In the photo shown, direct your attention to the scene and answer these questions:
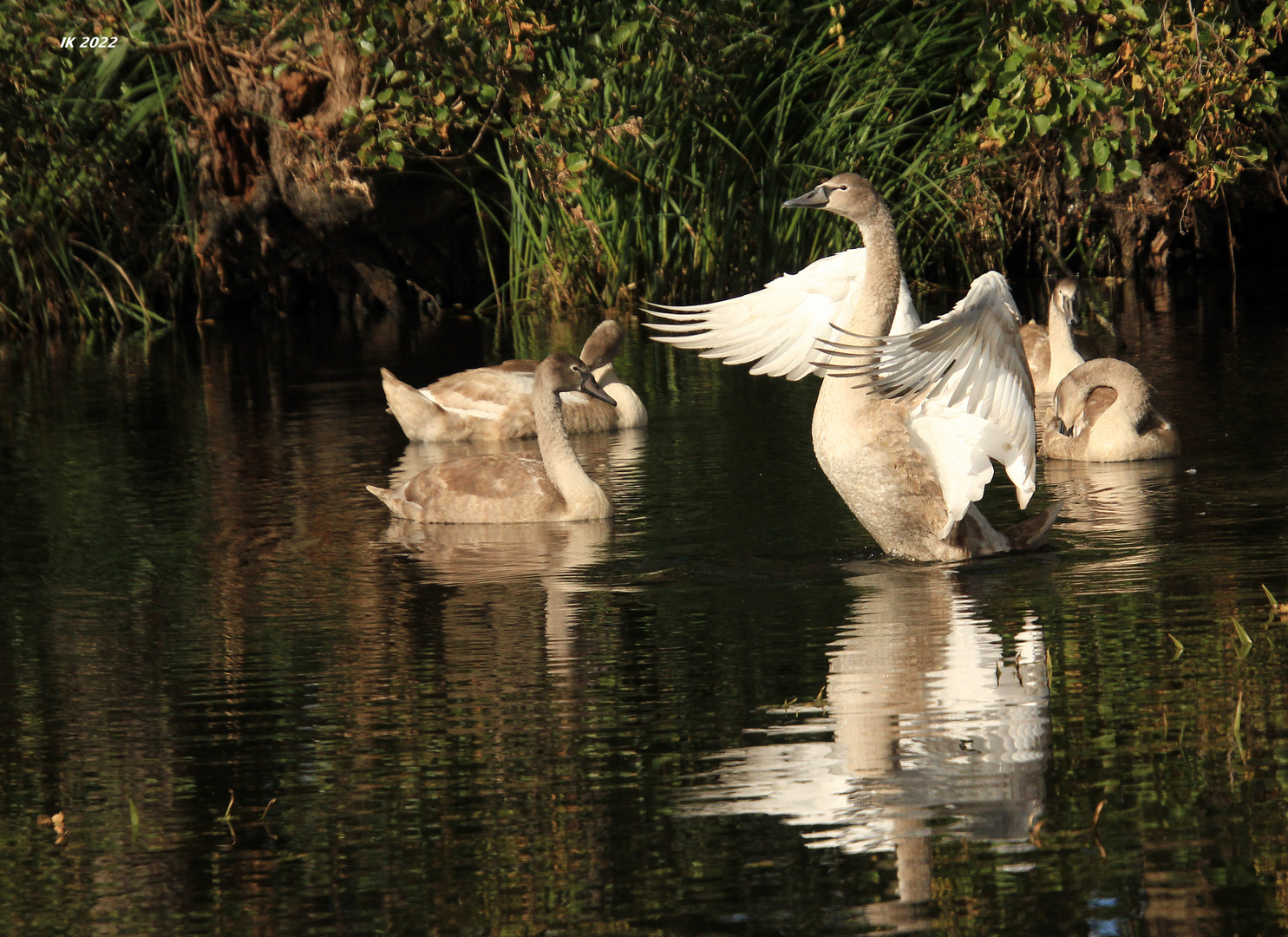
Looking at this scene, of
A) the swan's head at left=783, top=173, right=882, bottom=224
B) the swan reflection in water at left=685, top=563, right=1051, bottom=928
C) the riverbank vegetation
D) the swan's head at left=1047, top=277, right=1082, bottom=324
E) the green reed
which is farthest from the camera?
the green reed

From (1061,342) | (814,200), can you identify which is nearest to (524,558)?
(814,200)

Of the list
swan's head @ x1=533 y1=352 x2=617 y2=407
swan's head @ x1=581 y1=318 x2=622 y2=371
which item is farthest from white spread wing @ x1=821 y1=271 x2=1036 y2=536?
swan's head @ x1=581 y1=318 x2=622 y2=371

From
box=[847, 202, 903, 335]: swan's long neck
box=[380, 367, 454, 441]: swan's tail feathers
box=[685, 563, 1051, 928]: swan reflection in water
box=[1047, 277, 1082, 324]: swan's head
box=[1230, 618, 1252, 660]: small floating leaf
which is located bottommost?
box=[685, 563, 1051, 928]: swan reflection in water

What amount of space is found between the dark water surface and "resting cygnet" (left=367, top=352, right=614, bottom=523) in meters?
0.18

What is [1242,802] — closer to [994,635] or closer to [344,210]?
[994,635]

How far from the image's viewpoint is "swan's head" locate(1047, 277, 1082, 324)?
14.1m

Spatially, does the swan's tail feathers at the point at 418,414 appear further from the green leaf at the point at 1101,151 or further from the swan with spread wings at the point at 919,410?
the green leaf at the point at 1101,151

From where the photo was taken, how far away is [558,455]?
399 inches

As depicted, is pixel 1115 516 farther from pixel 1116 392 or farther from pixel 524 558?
pixel 524 558

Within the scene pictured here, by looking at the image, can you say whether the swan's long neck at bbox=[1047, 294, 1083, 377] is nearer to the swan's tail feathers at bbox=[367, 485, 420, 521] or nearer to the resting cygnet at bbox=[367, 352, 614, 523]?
the resting cygnet at bbox=[367, 352, 614, 523]

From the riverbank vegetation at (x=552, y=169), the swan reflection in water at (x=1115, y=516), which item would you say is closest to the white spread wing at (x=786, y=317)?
the swan reflection in water at (x=1115, y=516)

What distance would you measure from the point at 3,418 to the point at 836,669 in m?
10.5

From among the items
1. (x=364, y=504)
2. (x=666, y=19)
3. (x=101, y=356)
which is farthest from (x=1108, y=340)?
(x=101, y=356)

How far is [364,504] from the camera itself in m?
10.8
